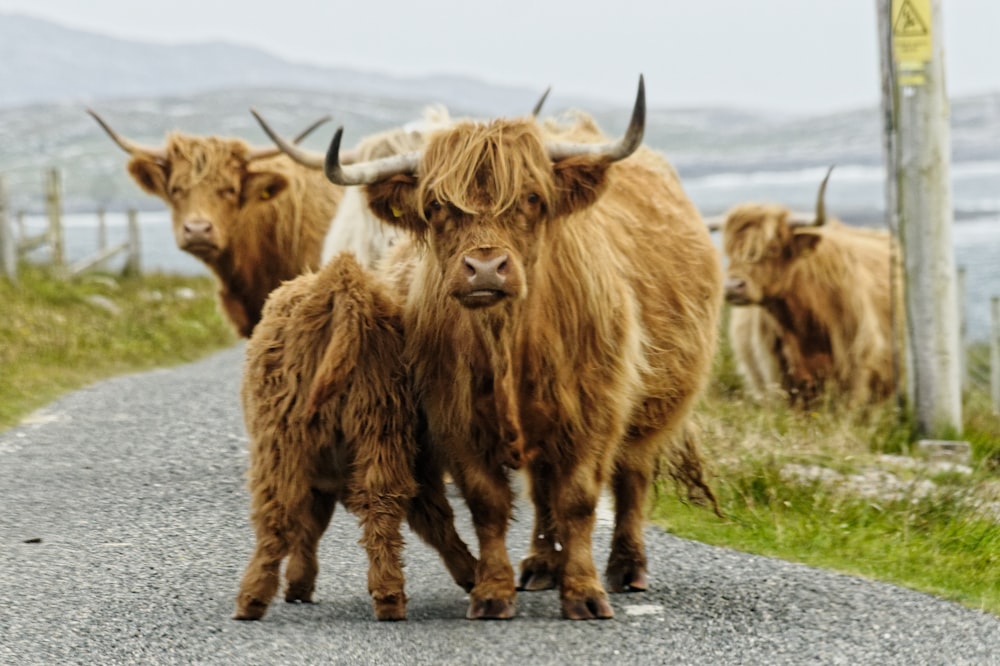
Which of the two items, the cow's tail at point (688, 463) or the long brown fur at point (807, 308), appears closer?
the cow's tail at point (688, 463)

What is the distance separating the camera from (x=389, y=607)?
4.54m

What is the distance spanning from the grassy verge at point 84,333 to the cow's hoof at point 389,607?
5.17 metres

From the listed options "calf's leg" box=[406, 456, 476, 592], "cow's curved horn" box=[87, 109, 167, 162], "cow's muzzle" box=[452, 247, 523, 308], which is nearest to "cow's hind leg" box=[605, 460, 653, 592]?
"calf's leg" box=[406, 456, 476, 592]

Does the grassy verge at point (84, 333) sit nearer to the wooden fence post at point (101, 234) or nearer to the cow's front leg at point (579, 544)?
the wooden fence post at point (101, 234)

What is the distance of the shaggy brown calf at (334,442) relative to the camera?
456cm

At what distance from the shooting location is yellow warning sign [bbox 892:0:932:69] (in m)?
8.88

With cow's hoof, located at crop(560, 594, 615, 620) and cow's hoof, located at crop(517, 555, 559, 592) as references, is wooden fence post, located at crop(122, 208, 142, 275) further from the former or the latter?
cow's hoof, located at crop(560, 594, 615, 620)

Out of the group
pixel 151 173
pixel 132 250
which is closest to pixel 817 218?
pixel 151 173

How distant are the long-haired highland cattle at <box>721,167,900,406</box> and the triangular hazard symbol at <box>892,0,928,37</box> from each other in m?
2.27

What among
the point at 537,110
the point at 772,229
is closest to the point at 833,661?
the point at 537,110

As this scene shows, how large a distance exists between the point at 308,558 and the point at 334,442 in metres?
0.39

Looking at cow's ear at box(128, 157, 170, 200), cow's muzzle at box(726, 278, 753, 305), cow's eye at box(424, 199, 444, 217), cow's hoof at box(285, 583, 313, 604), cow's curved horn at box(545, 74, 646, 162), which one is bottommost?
cow's hoof at box(285, 583, 313, 604)

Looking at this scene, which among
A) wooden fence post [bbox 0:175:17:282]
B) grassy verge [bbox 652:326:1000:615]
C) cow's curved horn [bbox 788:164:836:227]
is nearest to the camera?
grassy verge [bbox 652:326:1000:615]

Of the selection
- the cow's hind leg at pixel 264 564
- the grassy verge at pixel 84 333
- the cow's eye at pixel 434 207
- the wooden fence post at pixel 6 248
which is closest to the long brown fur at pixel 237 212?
the grassy verge at pixel 84 333
